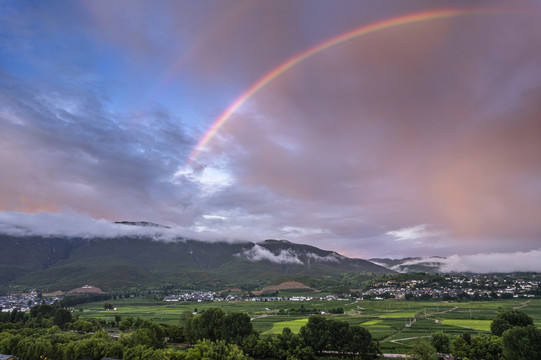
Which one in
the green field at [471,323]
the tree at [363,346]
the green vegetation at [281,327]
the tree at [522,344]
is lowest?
the green vegetation at [281,327]

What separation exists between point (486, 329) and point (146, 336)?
9602cm

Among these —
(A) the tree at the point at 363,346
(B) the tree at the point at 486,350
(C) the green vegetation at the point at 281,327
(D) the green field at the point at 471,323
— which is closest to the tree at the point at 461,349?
(B) the tree at the point at 486,350

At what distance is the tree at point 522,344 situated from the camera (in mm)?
55369

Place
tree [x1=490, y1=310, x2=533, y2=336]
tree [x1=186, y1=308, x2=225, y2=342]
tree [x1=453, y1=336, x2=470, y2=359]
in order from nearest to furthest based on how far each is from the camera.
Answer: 1. tree [x1=453, y1=336, x2=470, y2=359]
2. tree [x1=490, y1=310, x2=533, y2=336]
3. tree [x1=186, y1=308, x2=225, y2=342]

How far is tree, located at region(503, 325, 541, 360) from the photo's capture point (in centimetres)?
5537

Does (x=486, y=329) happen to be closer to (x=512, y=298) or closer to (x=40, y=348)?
(x=40, y=348)

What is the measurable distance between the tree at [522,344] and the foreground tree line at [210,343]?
80.5 ft

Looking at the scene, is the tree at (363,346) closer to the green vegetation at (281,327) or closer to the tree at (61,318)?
the green vegetation at (281,327)

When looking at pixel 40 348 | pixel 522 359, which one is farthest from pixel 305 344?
pixel 40 348

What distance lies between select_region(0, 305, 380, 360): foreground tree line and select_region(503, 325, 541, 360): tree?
80.5 ft

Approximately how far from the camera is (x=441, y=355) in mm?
68625

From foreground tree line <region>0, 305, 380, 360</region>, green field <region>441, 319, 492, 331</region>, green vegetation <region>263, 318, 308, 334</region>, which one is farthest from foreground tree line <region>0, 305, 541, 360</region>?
green field <region>441, 319, 492, 331</region>

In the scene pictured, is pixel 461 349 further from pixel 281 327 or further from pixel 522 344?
pixel 281 327

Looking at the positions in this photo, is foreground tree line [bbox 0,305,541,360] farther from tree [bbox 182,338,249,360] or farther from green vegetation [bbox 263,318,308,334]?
green vegetation [bbox 263,318,308,334]
